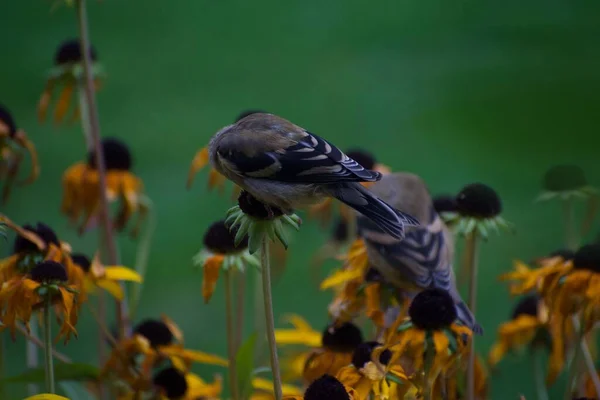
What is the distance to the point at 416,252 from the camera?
175 cm

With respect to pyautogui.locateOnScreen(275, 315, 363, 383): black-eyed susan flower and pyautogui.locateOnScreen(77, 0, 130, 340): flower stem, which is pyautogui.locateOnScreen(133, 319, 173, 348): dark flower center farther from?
pyautogui.locateOnScreen(275, 315, 363, 383): black-eyed susan flower

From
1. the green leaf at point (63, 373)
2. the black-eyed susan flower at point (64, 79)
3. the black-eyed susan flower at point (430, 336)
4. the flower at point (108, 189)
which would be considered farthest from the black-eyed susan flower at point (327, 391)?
the black-eyed susan flower at point (64, 79)

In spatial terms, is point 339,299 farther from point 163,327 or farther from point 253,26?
point 253,26

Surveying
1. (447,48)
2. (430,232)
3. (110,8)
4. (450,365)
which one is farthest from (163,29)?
(450,365)

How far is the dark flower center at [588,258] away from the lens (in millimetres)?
1519

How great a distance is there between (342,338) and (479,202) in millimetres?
318

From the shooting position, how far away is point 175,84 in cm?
569

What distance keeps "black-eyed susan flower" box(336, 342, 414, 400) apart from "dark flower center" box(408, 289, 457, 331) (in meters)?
0.06

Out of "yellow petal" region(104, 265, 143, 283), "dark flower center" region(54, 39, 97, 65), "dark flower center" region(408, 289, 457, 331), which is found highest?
"dark flower center" region(54, 39, 97, 65)

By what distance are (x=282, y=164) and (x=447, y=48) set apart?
5097mm

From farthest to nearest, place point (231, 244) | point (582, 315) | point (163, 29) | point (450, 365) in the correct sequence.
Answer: point (163, 29) → point (231, 244) → point (582, 315) → point (450, 365)

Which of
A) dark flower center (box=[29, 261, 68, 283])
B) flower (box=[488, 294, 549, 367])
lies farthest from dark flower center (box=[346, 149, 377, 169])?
dark flower center (box=[29, 261, 68, 283])

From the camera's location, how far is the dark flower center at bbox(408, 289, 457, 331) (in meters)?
1.38

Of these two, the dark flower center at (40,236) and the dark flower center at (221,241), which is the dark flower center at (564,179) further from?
the dark flower center at (40,236)
